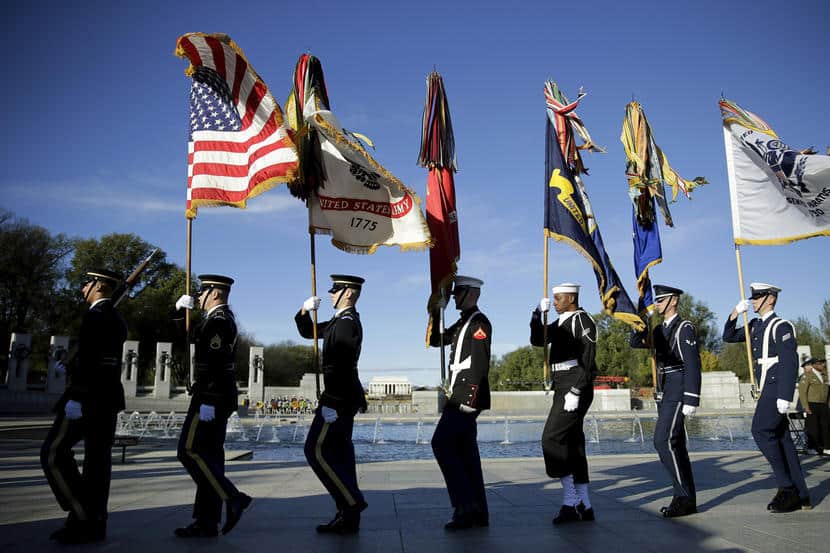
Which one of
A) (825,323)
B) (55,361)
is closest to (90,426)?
(55,361)

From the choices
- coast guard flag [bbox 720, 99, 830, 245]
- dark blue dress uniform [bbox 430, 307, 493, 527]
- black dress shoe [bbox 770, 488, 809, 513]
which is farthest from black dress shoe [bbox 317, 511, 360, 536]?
coast guard flag [bbox 720, 99, 830, 245]

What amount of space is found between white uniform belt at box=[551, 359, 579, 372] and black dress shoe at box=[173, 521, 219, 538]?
148 inches

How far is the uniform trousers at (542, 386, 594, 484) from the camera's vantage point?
6316 millimetres

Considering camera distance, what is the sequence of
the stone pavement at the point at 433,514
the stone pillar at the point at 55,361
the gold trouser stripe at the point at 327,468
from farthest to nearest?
the stone pillar at the point at 55,361, the gold trouser stripe at the point at 327,468, the stone pavement at the point at 433,514

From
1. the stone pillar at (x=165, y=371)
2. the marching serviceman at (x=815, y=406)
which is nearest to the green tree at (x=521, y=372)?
the stone pillar at (x=165, y=371)

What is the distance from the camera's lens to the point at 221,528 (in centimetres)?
591

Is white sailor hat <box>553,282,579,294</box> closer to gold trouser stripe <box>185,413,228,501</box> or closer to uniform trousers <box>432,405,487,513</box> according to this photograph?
uniform trousers <box>432,405,487,513</box>

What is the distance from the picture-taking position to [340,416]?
611 centimetres

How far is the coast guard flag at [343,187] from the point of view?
801 cm

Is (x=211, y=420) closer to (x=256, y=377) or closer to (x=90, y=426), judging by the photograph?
(x=90, y=426)

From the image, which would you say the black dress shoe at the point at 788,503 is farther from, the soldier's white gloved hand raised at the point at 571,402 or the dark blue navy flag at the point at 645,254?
the dark blue navy flag at the point at 645,254

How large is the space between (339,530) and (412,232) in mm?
3961

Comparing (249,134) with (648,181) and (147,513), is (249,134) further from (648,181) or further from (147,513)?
(648,181)

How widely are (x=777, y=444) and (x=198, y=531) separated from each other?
6.22 metres
